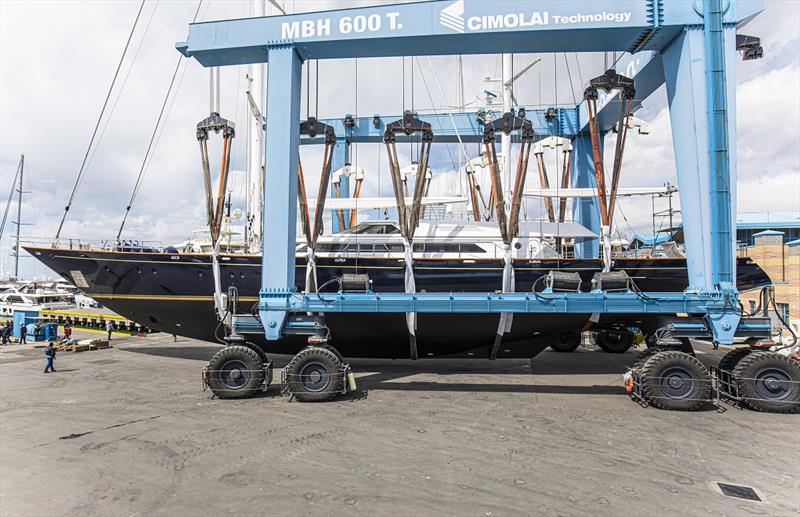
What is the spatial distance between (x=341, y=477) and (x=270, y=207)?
507cm

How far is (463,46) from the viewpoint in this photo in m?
8.27

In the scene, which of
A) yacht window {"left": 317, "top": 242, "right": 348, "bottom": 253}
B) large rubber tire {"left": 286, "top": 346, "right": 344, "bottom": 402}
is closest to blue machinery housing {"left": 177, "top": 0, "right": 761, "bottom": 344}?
large rubber tire {"left": 286, "top": 346, "right": 344, "bottom": 402}

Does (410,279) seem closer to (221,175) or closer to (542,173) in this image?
(221,175)

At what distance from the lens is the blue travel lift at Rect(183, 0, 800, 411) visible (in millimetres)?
7090

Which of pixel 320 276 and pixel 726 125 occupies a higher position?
pixel 726 125

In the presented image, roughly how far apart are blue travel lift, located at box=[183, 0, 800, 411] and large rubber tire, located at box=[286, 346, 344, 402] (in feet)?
0.08

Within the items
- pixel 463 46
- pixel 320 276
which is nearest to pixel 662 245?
pixel 463 46

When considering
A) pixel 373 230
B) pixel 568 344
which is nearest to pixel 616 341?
pixel 568 344

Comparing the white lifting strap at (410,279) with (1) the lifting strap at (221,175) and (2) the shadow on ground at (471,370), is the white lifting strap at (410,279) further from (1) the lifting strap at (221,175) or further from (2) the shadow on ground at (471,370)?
(1) the lifting strap at (221,175)

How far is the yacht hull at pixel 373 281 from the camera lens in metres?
9.36

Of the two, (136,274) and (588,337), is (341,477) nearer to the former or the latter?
(136,274)

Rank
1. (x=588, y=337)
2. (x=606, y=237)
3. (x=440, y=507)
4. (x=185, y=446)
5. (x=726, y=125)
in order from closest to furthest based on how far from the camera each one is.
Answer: (x=440, y=507) < (x=185, y=446) < (x=726, y=125) < (x=606, y=237) < (x=588, y=337)

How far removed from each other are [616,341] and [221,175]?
38.4 ft

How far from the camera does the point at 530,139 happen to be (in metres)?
8.44
